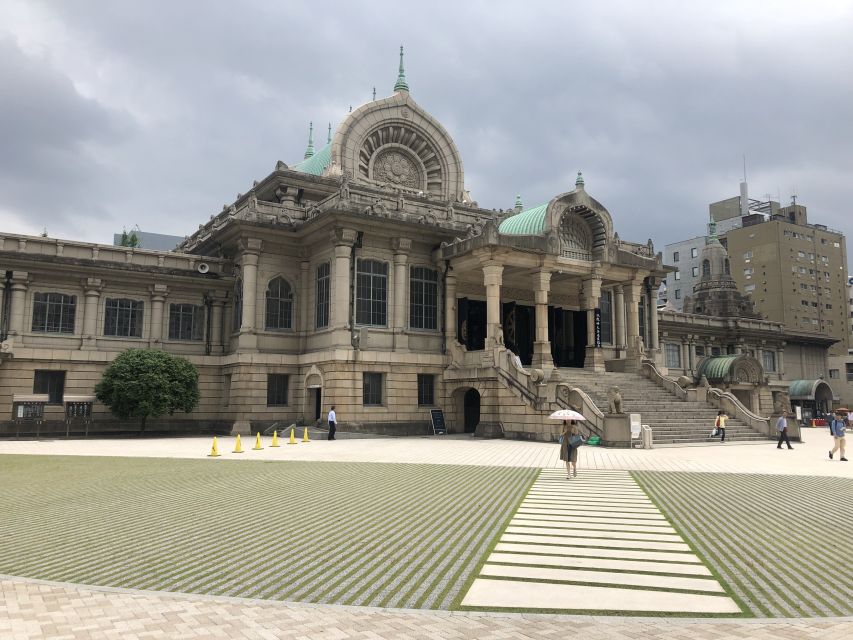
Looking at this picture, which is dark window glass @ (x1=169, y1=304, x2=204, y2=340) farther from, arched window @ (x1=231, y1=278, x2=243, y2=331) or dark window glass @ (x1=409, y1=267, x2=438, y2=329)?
dark window glass @ (x1=409, y1=267, x2=438, y2=329)

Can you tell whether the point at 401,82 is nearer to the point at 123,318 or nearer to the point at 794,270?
the point at 123,318

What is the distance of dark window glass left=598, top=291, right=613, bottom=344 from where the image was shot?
49000mm

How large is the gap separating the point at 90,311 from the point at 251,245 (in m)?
9.31

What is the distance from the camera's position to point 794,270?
9494 centimetres

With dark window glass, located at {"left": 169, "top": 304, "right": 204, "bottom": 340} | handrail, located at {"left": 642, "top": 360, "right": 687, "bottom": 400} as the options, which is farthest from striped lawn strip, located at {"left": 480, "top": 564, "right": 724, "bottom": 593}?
dark window glass, located at {"left": 169, "top": 304, "right": 204, "bottom": 340}

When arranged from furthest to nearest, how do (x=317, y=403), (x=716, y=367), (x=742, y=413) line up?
(x=716, y=367)
(x=317, y=403)
(x=742, y=413)

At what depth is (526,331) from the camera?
43094 mm

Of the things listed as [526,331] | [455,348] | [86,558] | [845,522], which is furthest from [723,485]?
[526,331]

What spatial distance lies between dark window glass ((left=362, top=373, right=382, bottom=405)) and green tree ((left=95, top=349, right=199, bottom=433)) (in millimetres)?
9231

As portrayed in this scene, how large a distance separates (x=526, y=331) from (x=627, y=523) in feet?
104

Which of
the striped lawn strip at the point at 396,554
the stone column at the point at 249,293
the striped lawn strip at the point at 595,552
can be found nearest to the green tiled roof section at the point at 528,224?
the stone column at the point at 249,293

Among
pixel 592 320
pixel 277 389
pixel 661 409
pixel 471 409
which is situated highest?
pixel 592 320

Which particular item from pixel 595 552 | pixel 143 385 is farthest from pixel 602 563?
pixel 143 385

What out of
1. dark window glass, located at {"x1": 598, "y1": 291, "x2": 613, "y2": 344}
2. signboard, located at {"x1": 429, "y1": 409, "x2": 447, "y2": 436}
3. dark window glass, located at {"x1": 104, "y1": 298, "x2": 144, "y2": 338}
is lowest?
signboard, located at {"x1": 429, "y1": 409, "x2": 447, "y2": 436}
